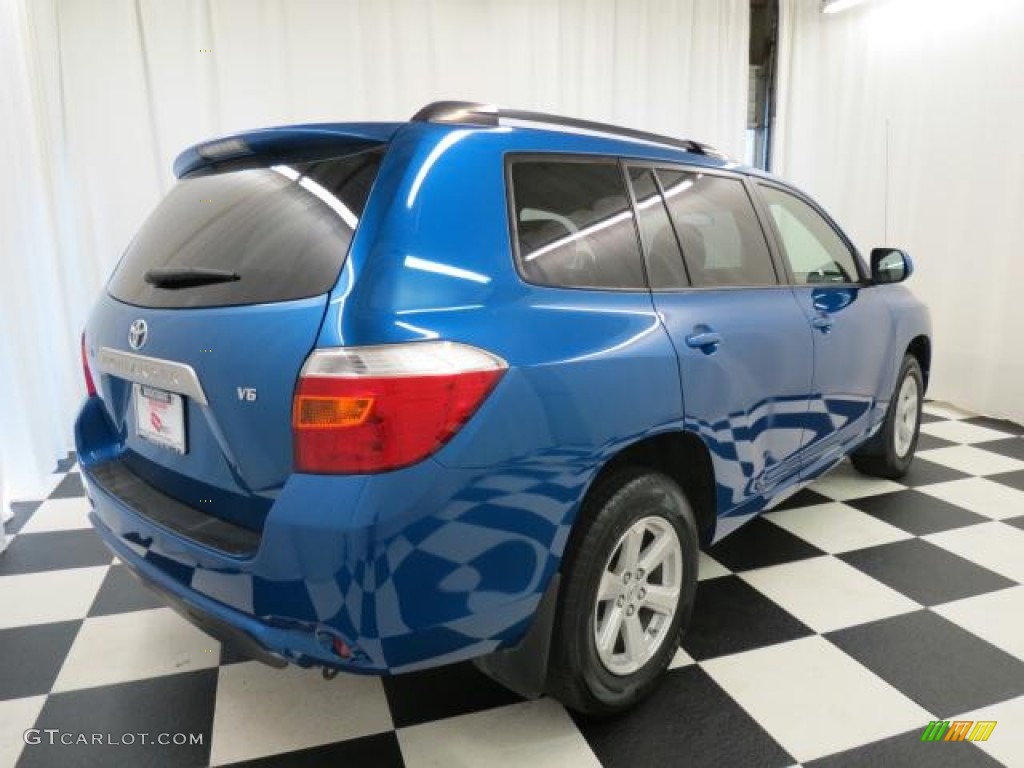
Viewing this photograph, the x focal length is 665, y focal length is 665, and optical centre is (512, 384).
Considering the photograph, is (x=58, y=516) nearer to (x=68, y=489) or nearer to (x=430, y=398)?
(x=68, y=489)

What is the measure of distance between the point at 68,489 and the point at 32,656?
143 cm

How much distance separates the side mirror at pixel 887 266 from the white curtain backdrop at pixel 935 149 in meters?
1.93

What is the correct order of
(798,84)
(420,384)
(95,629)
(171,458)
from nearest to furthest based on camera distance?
(420,384)
(171,458)
(95,629)
(798,84)

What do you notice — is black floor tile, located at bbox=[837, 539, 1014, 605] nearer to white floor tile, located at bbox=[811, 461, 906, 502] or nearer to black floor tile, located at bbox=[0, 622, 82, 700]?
white floor tile, located at bbox=[811, 461, 906, 502]

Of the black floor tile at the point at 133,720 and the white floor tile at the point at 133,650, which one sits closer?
the black floor tile at the point at 133,720

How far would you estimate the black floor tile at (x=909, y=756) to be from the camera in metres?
1.31

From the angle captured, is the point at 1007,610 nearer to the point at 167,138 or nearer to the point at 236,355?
the point at 236,355

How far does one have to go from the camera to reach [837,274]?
2305mm

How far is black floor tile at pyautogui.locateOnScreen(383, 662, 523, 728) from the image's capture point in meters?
1.45

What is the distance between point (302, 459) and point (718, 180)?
1400 millimetres

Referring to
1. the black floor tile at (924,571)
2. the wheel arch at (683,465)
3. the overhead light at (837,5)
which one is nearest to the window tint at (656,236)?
the wheel arch at (683,465)

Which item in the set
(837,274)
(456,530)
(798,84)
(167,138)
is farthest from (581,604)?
(798,84)

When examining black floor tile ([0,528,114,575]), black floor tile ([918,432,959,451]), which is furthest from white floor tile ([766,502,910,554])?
black floor tile ([0,528,114,575])

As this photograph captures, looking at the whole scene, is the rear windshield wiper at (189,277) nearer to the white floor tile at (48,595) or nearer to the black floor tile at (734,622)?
the white floor tile at (48,595)
